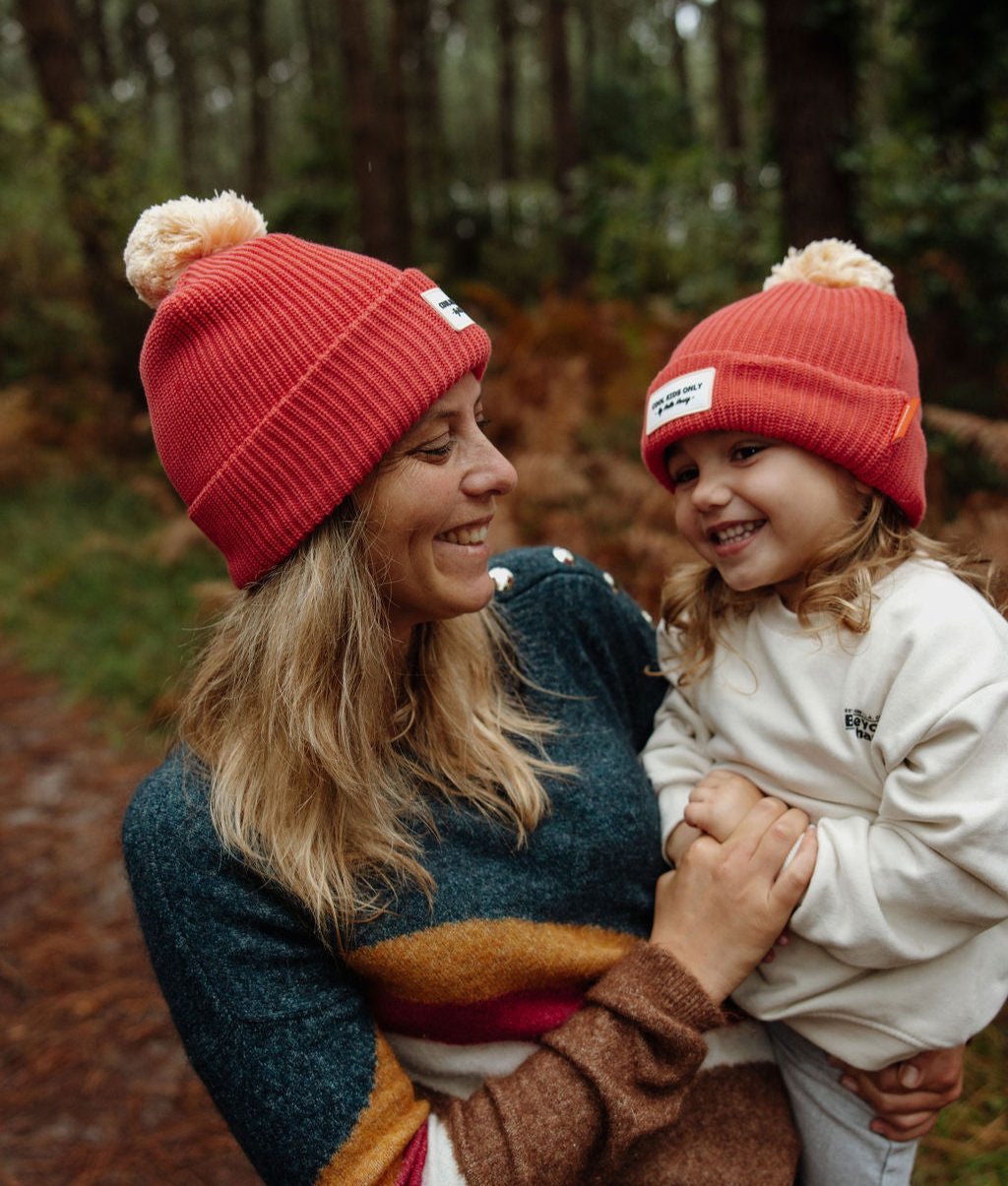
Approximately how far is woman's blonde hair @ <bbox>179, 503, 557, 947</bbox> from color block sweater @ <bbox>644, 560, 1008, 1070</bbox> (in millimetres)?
434

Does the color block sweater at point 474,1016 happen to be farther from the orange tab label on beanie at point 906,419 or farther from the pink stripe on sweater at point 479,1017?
the orange tab label on beanie at point 906,419

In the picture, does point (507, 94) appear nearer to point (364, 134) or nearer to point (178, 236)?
point (364, 134)

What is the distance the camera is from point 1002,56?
7.15 metres

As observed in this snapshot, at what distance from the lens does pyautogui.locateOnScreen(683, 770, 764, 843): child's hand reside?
1.69 metres

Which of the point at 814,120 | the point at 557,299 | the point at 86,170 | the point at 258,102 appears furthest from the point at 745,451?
the point at 258,102

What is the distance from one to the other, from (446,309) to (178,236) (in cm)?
48

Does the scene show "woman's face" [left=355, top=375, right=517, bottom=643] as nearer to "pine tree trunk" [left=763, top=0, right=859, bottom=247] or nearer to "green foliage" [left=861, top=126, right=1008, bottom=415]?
"green foliage" [left=861, top=126, right=1008, bottom=415]

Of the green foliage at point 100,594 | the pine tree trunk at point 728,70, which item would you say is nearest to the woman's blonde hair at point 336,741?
the green foliage at point 100,594

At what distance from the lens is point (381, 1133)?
55.7 inches

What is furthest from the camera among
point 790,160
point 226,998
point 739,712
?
point 790,160

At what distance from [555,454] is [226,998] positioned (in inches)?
194

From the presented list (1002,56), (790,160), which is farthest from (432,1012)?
(1002,56)

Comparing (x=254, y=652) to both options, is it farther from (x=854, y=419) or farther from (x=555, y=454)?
(x=555, y=454)

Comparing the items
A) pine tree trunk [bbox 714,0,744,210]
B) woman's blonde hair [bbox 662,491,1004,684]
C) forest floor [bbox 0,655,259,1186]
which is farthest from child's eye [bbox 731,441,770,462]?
pine tree trunk [bbox 714,0,744,210]
